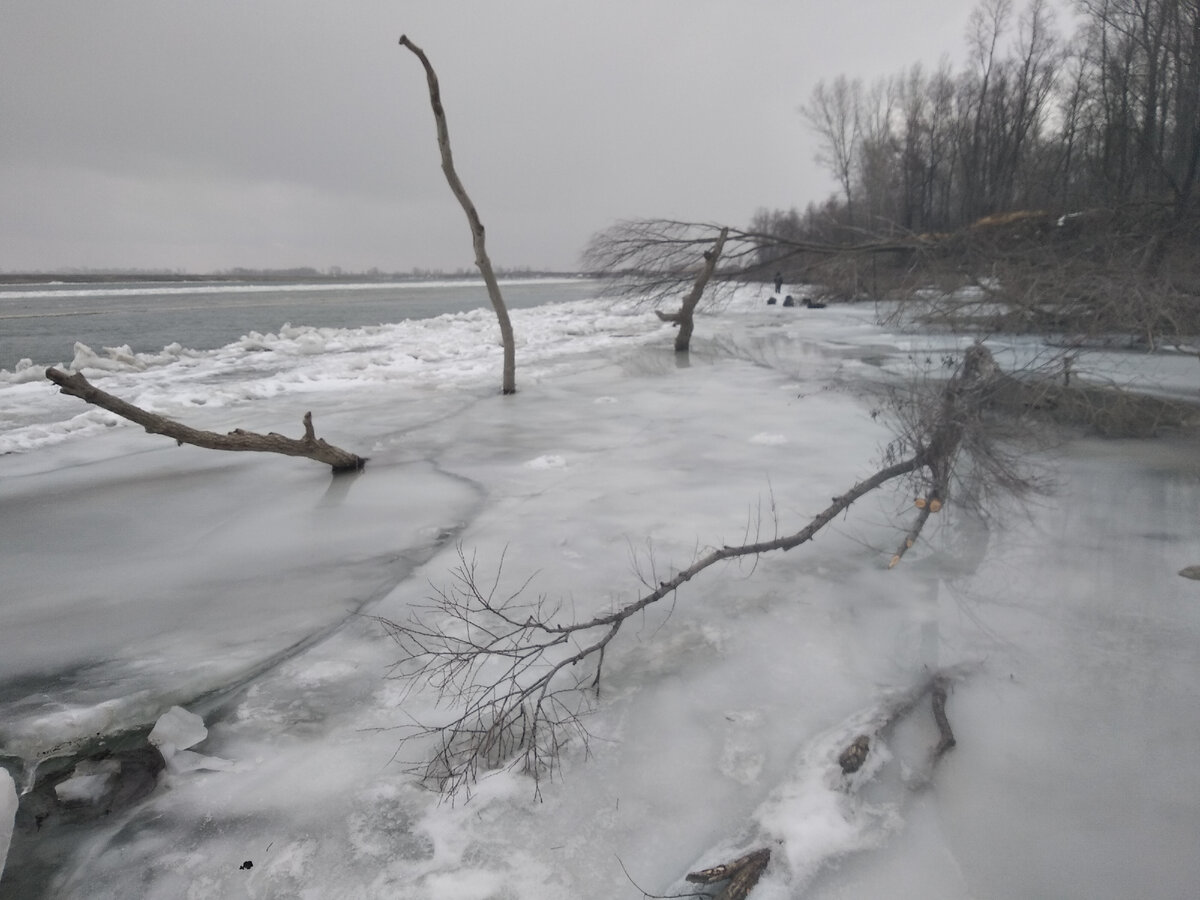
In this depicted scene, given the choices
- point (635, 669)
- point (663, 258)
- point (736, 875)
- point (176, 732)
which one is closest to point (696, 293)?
point (663, 258)

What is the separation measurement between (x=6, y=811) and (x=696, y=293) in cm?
1106

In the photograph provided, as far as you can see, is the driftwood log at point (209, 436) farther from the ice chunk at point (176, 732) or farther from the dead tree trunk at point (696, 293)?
the dead tree trunk at point (696, 293)

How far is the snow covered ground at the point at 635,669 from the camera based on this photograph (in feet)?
6.47

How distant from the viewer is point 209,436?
4.64 metres

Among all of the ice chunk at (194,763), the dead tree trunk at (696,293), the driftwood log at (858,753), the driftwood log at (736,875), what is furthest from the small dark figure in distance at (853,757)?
the dead tree trunk at (696,293)

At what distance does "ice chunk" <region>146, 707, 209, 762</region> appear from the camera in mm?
2410

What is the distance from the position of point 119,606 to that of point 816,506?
414cm

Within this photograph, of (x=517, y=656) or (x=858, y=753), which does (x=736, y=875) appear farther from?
(x=517, y=656)

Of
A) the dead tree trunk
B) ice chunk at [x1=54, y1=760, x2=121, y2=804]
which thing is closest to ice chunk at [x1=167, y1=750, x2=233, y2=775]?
ice chunk at [x1=54, y1=760, x2=121, y2=804]

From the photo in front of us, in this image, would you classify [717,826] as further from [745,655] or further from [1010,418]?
[1010,418]

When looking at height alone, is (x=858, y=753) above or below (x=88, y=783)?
above

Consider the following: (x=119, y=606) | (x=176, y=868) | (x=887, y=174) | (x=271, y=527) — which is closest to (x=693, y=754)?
(x=176, y=868)

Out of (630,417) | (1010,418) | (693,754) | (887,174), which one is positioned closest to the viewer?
(693,754)

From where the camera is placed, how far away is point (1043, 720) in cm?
245
